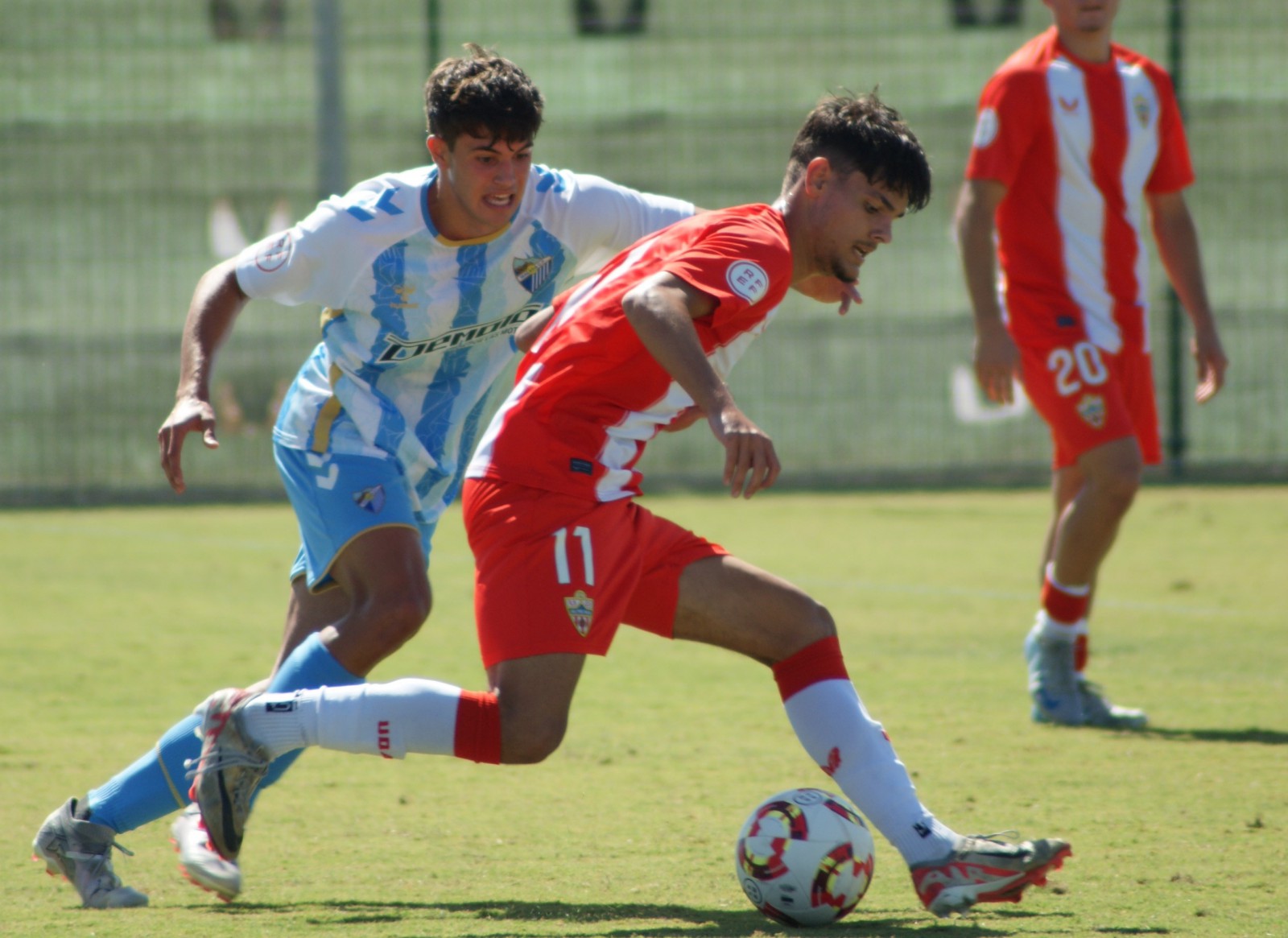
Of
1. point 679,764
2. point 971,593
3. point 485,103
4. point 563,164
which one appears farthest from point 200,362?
point 563,164

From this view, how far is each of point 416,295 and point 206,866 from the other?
4.65 ft

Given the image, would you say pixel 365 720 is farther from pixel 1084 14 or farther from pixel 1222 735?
pixel 1084 14

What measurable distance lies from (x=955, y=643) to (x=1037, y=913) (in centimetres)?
362

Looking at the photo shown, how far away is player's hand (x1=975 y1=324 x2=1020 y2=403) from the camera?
5.68 metres

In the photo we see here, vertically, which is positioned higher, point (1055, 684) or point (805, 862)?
point (805, 862)

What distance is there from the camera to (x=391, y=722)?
3.60 meters

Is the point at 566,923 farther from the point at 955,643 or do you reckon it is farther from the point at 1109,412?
the point at 955,643

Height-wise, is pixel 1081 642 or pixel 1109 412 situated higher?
pixel 1109 412

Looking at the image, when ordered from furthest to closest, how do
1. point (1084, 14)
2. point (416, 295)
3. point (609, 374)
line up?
point (1084, 14), point (416, 295), point (609, 374)

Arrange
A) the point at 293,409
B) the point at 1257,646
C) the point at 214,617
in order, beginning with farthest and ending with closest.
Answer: the point at 214,617
the point at 1257,646
the point at 293,409

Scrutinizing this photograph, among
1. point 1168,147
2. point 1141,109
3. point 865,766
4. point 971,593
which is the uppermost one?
point 1141,109

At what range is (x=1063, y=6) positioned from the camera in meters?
5.92

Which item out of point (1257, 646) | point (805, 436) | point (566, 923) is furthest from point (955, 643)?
point (805, 436)

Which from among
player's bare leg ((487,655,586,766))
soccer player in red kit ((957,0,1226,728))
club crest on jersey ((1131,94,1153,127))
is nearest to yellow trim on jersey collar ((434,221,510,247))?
player's bare leg ((487,655,586,766))
